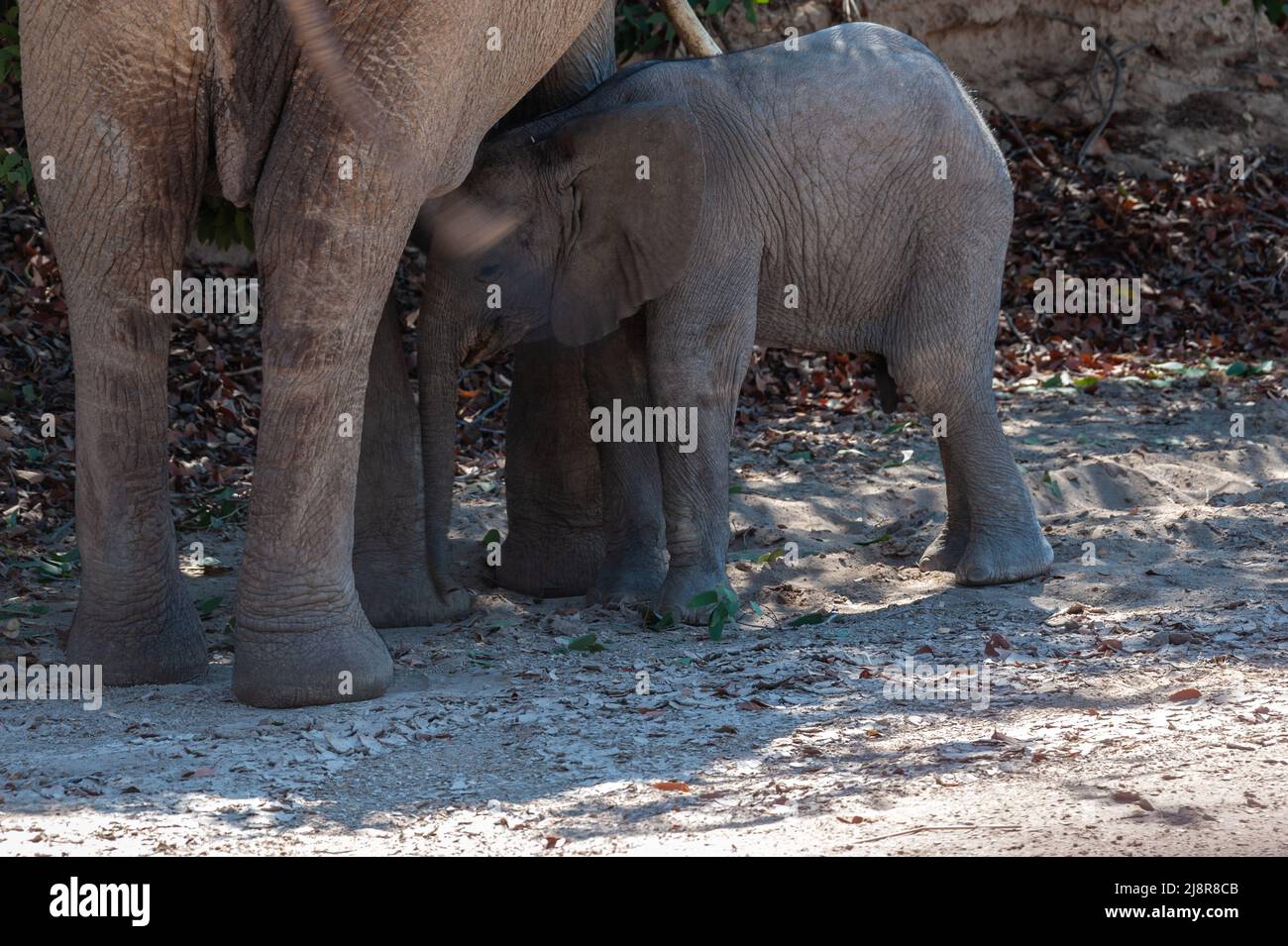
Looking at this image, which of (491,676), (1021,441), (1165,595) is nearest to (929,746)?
(491,676)

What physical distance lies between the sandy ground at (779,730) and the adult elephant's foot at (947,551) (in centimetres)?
15

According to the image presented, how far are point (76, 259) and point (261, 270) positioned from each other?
2.06 ft

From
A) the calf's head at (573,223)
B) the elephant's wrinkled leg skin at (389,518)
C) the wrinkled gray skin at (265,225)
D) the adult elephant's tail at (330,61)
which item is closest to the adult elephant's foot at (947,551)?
the calf's head at (573,223)

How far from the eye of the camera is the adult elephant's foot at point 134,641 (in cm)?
534

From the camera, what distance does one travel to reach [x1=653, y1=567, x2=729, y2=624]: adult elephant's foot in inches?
243

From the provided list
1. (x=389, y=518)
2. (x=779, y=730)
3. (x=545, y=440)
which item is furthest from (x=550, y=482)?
(x=779, y=730)

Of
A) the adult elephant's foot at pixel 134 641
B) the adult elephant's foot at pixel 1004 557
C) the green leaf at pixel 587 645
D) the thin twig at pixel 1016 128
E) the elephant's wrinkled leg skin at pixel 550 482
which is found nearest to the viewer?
the adult elephant's foot at pixel 134 641

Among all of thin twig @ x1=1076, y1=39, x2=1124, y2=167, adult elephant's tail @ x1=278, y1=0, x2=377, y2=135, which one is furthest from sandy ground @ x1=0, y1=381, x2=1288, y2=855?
thin twig @ x1=1076, y1=39, x2=1124, y2=167

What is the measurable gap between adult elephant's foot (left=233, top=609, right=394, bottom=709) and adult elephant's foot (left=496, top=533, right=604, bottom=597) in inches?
72.9

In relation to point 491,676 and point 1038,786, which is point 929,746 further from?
point 491,676

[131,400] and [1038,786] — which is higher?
[131,400]

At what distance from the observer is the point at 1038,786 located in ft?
Result: 13.3

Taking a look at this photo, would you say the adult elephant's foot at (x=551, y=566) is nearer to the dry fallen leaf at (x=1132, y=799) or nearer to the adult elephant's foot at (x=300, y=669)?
the adult elephant's foot at (x=300, y=669)

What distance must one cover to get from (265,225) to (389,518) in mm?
1566
